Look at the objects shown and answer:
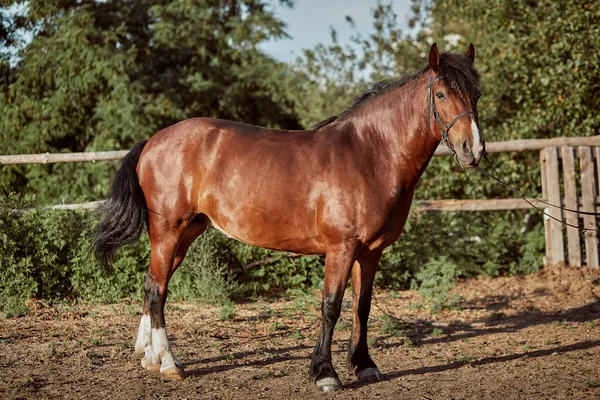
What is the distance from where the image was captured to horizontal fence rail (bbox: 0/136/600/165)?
7.54 metres

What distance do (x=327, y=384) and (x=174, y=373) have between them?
3.84ft

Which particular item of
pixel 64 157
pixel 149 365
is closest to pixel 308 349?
pixel 149 365

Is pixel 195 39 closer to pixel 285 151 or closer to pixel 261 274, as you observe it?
pixel 261 274

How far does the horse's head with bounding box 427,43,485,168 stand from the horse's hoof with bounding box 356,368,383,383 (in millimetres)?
1677

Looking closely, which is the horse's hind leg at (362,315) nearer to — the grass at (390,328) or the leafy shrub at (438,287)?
the grass at (390,328)

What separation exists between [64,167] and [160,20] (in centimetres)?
380

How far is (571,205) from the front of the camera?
8.23 metres

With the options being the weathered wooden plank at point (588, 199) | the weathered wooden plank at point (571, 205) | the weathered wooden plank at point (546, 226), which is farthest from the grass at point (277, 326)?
the weathered wooden plank at point (588, 199)

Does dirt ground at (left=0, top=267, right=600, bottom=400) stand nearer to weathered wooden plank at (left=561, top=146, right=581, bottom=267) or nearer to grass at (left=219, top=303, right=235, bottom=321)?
grass at (left=219, top=303, right=235, bottom=321)

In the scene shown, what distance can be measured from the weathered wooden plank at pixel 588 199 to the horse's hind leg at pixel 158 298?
5.95 m

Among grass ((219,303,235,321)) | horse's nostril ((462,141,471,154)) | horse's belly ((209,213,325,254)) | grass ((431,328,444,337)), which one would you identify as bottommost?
grass ((431,328,444,337))

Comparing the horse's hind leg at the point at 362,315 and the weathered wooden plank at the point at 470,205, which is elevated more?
the weathered wooden plank at the point at 470,205

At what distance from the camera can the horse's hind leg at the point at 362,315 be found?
4.38m

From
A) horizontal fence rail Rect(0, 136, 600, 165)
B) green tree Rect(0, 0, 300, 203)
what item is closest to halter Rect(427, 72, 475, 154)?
horizontal fence rail Rect(0, 136, 600, 165)
